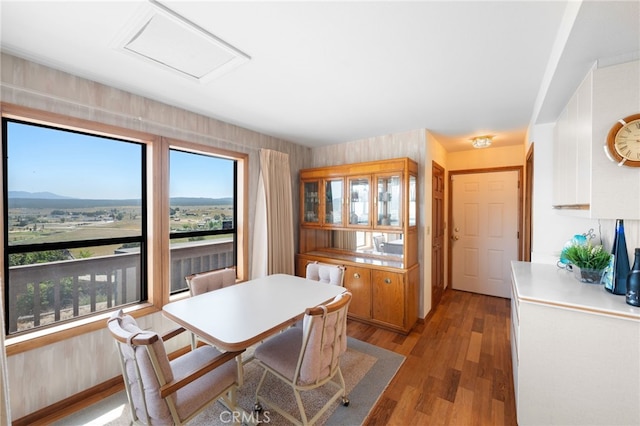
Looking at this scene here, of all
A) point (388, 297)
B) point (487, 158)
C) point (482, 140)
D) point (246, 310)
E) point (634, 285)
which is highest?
point (482, 140)

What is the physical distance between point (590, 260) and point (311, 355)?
200 centimetres

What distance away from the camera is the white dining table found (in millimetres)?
1493

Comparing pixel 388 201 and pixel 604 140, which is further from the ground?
pixel 604 140

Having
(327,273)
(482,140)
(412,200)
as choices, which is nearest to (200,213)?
(327,273)

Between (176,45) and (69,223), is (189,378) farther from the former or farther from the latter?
(176,45)

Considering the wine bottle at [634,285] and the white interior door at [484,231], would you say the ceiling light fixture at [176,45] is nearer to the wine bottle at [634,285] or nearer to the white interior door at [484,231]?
the wine bottle at [634,285]

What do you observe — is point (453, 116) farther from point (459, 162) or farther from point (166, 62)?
point (166, 62)

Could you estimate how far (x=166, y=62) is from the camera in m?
1.73

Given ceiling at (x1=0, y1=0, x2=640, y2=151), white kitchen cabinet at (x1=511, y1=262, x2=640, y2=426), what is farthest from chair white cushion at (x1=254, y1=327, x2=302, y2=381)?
ceiling at (x1=0, y1=0, x2=640, y2=151)

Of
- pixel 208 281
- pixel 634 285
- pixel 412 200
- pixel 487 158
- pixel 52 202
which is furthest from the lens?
pixel 487 158

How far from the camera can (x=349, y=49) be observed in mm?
1594

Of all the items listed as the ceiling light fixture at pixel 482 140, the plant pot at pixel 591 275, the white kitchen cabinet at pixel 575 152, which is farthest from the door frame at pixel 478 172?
the plant pot at pixel 591 275

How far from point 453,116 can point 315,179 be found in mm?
1912

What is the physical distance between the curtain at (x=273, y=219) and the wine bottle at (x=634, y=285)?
3.04 m
